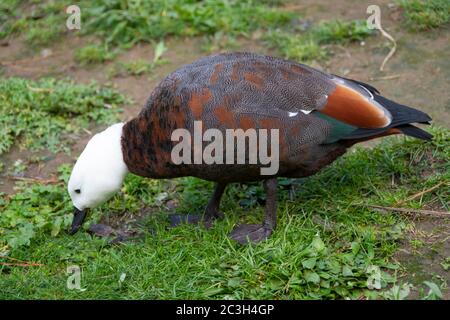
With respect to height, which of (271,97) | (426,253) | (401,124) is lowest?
(426,253)

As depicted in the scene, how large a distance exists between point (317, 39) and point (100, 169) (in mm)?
2875

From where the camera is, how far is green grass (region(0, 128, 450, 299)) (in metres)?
3.75

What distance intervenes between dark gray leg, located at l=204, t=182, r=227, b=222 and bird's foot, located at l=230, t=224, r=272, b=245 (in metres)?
0.26

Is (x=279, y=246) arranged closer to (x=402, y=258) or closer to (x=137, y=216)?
(x=402, y=258)

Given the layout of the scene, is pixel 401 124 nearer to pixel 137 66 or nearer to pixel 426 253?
pixel 426 253

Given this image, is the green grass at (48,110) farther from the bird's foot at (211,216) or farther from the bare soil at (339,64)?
the bird's foot at (211,216)

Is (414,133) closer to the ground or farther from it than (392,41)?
closer to the ground

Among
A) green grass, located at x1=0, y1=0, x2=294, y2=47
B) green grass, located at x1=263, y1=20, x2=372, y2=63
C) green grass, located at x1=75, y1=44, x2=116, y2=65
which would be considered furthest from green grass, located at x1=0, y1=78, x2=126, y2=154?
green grass, located at x1=263, y1=20, x2=372, y2=63

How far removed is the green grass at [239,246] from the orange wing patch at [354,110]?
0.53m

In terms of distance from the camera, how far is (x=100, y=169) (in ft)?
14.6

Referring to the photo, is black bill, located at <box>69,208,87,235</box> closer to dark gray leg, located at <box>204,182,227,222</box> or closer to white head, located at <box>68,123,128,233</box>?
white head, located at <box>68,123,128,233</box>

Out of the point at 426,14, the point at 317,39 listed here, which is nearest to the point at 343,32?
the point at 317,39

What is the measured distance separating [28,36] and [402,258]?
16.3 ft

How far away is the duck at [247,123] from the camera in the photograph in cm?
406
